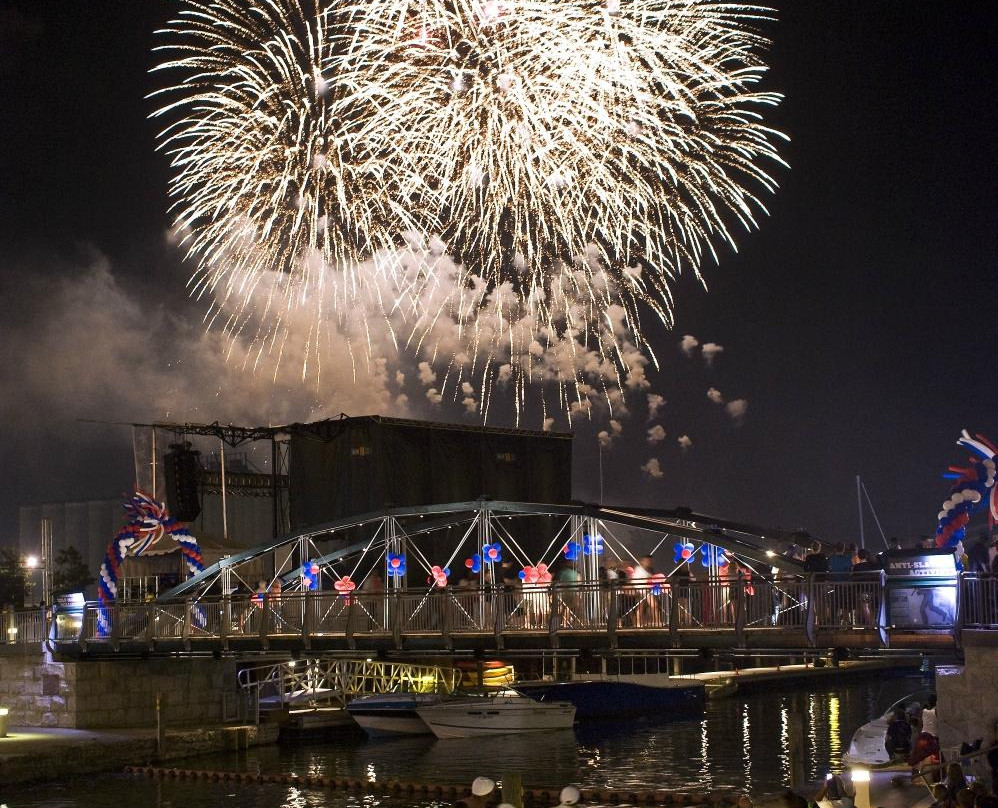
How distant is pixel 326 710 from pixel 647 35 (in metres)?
25.1

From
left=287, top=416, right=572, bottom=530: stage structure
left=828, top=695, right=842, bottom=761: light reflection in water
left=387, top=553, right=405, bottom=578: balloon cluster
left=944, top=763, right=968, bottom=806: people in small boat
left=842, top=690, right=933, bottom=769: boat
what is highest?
left=287, top=416, right=572, bottom=530: stage structure

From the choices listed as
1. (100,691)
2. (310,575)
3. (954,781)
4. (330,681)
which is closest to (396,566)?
(310,575)

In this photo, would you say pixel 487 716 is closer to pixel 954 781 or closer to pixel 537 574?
pixel 537 574

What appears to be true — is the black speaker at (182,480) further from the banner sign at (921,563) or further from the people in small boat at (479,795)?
the people in small boat at (479,795)

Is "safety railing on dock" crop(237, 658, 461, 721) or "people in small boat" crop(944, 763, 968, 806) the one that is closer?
"people in small boat" crop(944, 763, 968, 806)

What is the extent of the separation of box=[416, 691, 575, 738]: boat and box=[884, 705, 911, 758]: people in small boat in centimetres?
1918

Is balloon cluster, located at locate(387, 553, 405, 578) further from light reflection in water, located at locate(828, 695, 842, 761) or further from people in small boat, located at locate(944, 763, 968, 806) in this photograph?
people in small boat, located at locate(944, 763, 968, 806)

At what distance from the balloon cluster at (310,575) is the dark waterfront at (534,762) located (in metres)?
4.89

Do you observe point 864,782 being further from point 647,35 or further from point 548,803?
point 647,35

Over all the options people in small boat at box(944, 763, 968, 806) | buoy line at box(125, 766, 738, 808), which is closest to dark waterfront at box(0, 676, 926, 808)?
buoy line at box(125, 766, 738, 808)

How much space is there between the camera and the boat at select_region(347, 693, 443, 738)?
4219 cm

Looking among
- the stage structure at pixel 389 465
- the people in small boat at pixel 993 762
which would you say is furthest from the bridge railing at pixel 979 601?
the stage structure at pixel 389 465

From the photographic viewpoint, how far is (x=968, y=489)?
83.1ft

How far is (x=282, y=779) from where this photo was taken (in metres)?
32.2
